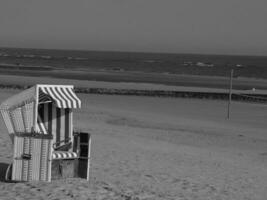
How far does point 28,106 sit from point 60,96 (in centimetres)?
47

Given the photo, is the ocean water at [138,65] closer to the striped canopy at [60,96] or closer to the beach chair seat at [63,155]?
the striped canopy at [60,96]

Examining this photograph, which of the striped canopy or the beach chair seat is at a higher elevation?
the striped canopy

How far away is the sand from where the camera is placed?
769cm

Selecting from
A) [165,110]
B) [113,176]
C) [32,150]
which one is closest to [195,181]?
[113,176]

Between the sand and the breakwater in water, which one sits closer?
the sand

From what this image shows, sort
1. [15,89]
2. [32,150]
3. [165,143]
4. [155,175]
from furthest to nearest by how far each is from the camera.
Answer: [15,89]
[165,143]
[155,175]
[32,150]

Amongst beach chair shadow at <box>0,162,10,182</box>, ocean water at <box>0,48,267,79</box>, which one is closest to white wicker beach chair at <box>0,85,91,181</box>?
beach chair shadow at <box>0,162,10,182</box>

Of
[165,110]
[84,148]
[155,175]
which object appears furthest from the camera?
[165,110]

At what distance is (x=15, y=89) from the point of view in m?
30.3

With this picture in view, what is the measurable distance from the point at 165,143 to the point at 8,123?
220 inches

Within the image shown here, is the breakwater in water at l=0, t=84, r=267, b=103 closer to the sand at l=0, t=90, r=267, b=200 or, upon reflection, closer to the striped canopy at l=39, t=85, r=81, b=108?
the sand at l=0, t=90, r=267, b=200

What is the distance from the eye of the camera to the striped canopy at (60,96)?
8109 millimetres

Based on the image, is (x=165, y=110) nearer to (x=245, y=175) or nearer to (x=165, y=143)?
(x=165, y=143)

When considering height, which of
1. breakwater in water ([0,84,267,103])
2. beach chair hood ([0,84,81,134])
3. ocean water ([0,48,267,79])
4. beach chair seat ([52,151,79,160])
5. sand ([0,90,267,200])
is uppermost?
ocean water ([0,48,267,79])
